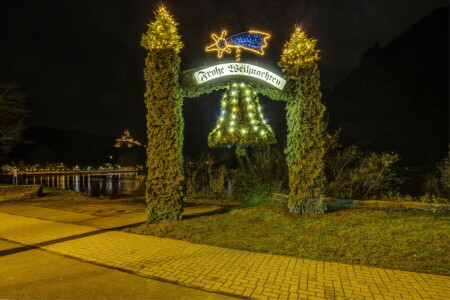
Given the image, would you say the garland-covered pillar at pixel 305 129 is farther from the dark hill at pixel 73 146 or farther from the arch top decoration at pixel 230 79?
the dark hill at pixel 73 146

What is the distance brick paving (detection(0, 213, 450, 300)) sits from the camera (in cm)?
422

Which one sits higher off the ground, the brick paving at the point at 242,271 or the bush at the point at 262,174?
the bush at the point at 262,174

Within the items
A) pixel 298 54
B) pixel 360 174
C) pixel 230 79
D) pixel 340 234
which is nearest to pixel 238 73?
pixel 230 79

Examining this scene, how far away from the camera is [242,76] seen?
9297 mm

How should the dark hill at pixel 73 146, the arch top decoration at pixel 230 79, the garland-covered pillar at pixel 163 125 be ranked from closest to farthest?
the garland-covered pillar at pixel 163 125
the arch top decoration at pixel 230 79
the dark hill at pixel 73 146

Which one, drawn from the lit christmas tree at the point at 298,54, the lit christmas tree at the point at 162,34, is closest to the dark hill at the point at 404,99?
the lit christmas tree at the point at 298,54

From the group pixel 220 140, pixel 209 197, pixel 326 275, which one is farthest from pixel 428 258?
pixel 209 197

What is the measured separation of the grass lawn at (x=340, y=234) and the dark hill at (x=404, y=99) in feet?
165

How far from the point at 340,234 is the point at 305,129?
349 cm

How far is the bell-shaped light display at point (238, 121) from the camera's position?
933 centimetres

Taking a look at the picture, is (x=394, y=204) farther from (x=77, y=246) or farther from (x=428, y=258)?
(x=77, y=246)

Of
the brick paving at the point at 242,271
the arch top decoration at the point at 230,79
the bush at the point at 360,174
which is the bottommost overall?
the brick paving at the point at 242,271

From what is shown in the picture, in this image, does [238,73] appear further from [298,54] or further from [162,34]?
[162,34]

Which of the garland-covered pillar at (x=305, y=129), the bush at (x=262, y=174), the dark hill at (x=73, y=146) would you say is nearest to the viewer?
the garland-covered pillar at (x=305, y=129)
